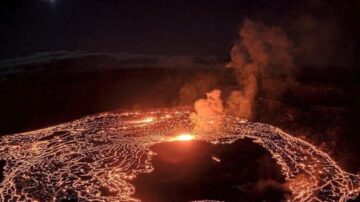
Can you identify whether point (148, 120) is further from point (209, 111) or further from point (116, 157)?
point (116, 157)

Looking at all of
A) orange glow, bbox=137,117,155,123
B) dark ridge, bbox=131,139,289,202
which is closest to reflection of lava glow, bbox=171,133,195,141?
dark ridge, bbox=131,139,289,202

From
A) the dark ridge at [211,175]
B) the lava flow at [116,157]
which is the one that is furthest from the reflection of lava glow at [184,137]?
the dark ridge at [211,175]

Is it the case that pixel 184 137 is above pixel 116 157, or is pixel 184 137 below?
above

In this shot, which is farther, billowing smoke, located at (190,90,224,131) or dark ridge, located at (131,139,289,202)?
billowing smoke, located at (190,90,224,131)

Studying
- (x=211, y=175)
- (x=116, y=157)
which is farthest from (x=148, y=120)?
(x=211, y=175)

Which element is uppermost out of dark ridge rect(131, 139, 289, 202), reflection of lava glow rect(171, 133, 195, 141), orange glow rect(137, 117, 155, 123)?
orange glow rect(137, 117, 155, 123)

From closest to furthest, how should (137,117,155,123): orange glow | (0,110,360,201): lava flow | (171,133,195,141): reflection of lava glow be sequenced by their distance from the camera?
(0,110,360,201): lava flow
(171,133,195,141): reflection of lava glow
(137,117,155,123): orange glow

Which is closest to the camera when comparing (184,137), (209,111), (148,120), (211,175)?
(211,175)

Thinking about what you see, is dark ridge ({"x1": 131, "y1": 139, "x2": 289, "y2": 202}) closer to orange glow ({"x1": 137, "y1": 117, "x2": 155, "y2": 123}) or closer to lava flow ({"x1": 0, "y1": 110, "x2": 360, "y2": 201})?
lava flow ({"x1": 0, "y1": 110, "x2": 360, "y2": 201})
